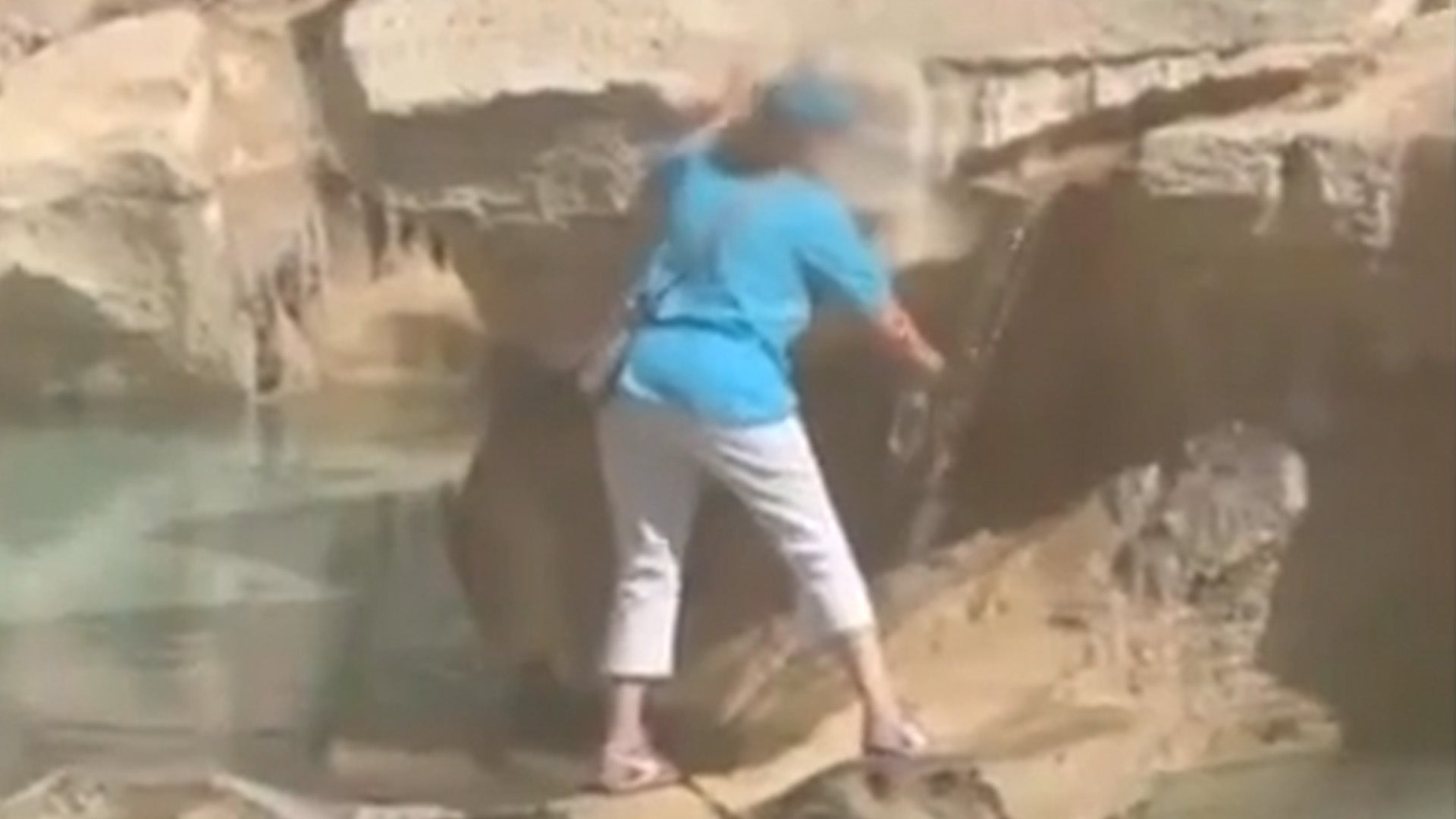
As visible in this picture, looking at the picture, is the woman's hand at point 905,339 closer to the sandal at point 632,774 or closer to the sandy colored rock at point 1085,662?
the sandy colored rock at point 1085,662

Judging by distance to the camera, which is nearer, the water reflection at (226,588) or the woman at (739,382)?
the woman at (739,382)

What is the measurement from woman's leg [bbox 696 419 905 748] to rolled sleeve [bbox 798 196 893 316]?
5.1 inches

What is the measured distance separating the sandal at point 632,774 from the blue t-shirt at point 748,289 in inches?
13.3

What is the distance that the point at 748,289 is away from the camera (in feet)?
11.6

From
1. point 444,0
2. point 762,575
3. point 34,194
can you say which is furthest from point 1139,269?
point 34,194

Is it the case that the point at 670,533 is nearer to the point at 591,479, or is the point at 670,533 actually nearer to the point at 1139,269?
the point at 591,479

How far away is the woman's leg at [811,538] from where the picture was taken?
11.7 ft

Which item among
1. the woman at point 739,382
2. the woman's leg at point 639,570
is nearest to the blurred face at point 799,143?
the woman at point 739,382

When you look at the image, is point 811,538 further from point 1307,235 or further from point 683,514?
point 1307,235

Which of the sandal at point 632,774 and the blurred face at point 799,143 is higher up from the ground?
the blurred face at point 799,143

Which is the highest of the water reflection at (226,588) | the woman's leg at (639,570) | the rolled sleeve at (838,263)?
the rolled sleeve at (838,263)

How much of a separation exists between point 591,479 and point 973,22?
0.58 metres

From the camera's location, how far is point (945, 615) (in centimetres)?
390

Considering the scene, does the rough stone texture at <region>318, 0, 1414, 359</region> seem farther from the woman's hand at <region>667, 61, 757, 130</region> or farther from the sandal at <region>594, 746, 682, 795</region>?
the sandal at <region>594, 746, 682, 795</region>
